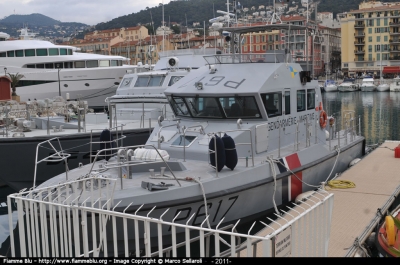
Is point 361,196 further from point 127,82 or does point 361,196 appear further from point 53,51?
point 53,51

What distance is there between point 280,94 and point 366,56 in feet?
255

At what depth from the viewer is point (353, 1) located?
13225cm

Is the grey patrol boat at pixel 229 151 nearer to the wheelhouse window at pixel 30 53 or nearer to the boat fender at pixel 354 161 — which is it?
the boat fender at pixel 354 161

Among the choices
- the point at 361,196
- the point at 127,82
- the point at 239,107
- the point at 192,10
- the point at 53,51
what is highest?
the point at 192,10

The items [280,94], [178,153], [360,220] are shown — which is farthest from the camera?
[280,94]

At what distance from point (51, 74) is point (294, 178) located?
92.0 ft

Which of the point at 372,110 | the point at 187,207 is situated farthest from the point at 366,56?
the point at 187,207

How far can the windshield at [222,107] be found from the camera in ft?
32.8

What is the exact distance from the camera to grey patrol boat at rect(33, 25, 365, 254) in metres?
8.14

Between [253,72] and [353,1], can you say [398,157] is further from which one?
[353,1]

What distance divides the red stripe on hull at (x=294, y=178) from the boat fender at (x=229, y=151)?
5.48 ft

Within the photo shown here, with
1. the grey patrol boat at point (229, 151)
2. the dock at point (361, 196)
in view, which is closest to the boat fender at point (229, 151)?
the grey patrol boat at point (229, 151)

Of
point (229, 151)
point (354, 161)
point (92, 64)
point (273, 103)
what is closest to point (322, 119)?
point (354, 161)

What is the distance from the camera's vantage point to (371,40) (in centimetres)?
8169
